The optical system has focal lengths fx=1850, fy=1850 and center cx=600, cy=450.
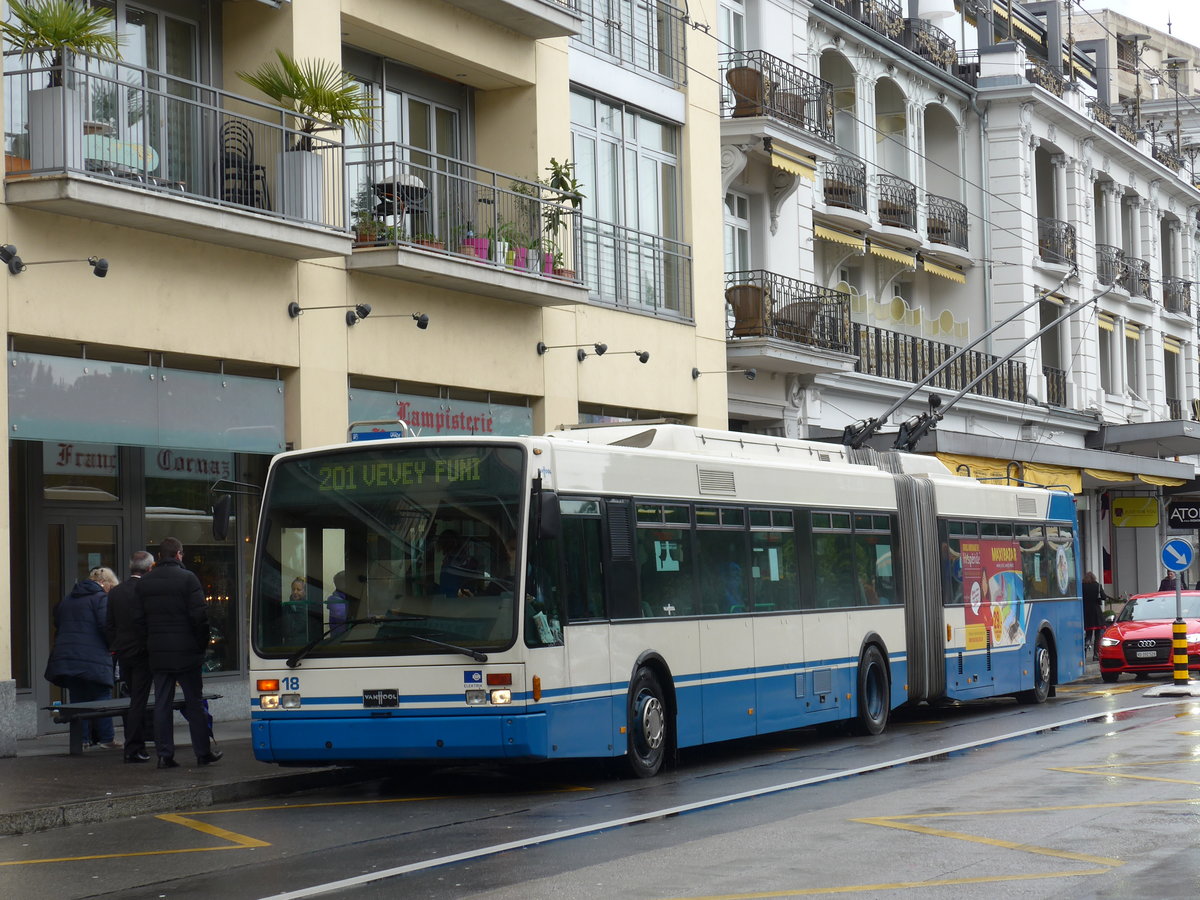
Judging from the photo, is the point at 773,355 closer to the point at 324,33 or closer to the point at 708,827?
the point at 324,33

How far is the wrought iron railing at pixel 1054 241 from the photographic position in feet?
140

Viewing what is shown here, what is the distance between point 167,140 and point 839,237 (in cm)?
1764

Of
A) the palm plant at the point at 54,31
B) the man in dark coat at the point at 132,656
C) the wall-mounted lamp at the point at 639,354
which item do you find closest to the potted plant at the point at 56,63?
the palm plant at the point at 54,31

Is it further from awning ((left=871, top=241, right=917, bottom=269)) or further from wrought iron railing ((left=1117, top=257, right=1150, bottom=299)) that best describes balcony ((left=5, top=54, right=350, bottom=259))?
wrought iron railing ((left=1117, top=257, right=1150, bottom=299))

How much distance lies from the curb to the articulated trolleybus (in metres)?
0.35

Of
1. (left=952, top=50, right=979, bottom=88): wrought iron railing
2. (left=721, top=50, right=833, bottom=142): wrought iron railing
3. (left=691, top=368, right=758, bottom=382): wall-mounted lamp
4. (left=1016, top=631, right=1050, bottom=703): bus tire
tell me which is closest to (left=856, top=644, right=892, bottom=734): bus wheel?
(left=1016, top=631, right=1050, bottom=703): bus tire

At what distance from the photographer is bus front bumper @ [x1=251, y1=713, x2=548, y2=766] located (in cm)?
1330

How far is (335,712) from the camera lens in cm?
1372

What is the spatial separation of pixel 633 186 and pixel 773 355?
3.89 m

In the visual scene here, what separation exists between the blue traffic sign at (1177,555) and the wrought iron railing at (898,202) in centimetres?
1026

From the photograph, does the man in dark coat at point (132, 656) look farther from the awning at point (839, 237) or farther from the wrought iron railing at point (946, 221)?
the wrought iron railing at point (946, 221)

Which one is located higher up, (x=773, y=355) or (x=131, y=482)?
(x=773, y=355)

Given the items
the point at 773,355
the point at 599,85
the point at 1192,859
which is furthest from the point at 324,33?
the point at 1192,859

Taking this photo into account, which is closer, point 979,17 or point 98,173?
point 98,173
